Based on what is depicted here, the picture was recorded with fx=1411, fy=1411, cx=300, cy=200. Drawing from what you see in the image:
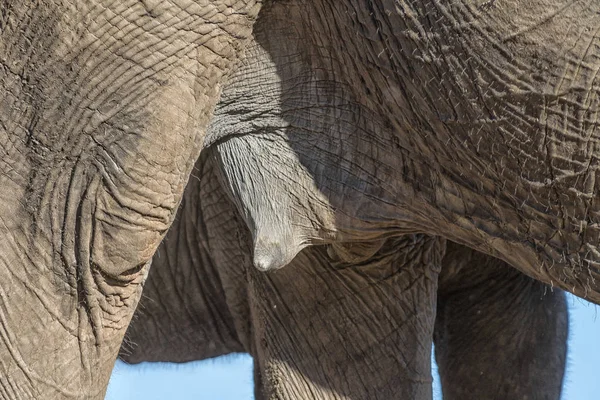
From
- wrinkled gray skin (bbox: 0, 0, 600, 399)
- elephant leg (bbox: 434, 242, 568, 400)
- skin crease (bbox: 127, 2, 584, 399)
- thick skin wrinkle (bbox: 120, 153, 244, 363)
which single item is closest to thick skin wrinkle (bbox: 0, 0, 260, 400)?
wrinkled gray skin (bbox: 0, 0, 600, 399)

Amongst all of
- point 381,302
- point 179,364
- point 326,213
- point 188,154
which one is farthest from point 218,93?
point 179,364

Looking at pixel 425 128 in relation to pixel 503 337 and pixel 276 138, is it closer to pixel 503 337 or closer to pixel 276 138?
pixel 276 138

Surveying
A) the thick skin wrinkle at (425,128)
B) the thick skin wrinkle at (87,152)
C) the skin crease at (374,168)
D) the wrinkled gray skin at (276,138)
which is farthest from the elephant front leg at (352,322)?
the thick skin wrinkle at (87,152)

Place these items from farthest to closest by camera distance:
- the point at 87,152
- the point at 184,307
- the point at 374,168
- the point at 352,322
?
the point at 184,307, the point at 352,322, the point at 374,168, the point at 87,152

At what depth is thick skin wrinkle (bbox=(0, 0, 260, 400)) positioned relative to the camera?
1.68 meters

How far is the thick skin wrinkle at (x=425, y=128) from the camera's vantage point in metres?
1.58

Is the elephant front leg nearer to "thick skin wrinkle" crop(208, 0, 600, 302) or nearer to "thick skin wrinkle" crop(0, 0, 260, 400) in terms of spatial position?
"thick skin wrinkle" crop(208, 0, 600, 302)

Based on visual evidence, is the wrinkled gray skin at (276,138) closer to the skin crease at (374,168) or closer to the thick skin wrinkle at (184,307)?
the skin crease at (374,168)

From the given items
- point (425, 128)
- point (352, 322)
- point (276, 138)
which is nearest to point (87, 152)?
point (276, 138)

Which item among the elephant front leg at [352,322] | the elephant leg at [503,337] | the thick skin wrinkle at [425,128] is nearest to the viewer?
the thick skin wrinkle at [425,128]

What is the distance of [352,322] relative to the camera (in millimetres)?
2209

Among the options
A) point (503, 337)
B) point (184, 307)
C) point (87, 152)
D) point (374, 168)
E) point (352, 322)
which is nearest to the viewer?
point (87, 152)

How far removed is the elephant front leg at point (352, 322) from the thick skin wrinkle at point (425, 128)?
0.25 meters

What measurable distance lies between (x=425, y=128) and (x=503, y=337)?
34.7 inches
